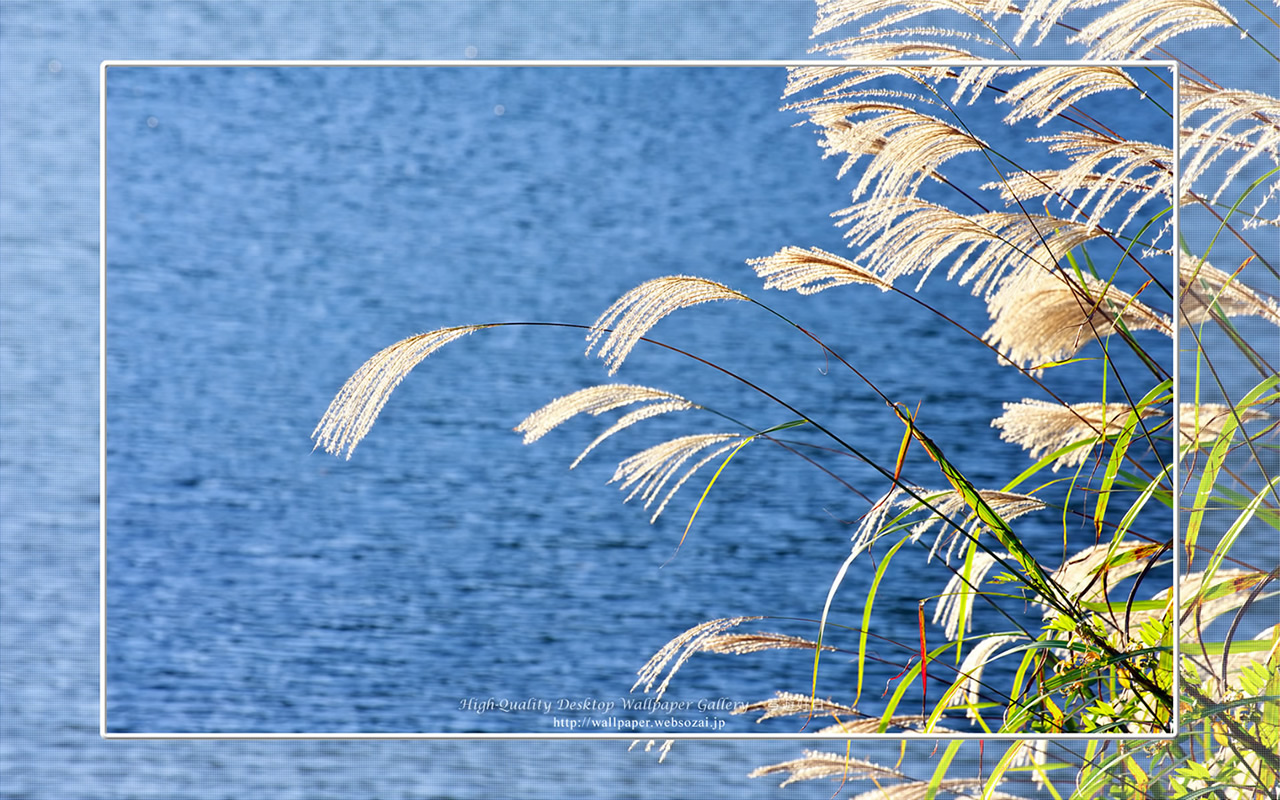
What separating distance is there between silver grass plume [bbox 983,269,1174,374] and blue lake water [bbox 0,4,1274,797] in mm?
40

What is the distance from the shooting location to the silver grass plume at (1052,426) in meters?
1.28

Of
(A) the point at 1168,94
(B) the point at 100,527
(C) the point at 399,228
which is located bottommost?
(B) the point at 100,527

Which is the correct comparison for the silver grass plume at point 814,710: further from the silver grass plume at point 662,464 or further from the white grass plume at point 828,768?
the silver grass plume at point 662,464

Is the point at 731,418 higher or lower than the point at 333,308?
lower

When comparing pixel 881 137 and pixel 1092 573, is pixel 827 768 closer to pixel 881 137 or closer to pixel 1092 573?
pixel 1092 573

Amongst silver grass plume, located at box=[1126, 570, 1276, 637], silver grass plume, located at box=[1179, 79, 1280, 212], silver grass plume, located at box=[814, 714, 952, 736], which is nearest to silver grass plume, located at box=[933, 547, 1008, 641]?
silver grass plume, located at box=[814, 714, 952, 736]

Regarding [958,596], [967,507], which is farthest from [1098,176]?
[958,596]

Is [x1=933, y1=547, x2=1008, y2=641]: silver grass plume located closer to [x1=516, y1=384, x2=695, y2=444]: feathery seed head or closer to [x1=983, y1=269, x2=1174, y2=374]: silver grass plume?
[x1=983, y1=269, x2=1174, y2=374]: silver grass plume

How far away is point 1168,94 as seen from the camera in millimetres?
1335

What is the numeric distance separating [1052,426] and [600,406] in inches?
23.5

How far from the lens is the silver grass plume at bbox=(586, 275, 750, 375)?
1255 millimetres

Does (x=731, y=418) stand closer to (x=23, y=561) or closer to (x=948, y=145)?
(x=948, y=145)

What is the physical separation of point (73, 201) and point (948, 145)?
1.18 metres

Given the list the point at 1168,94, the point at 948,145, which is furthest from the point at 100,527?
the point at 1168,94
